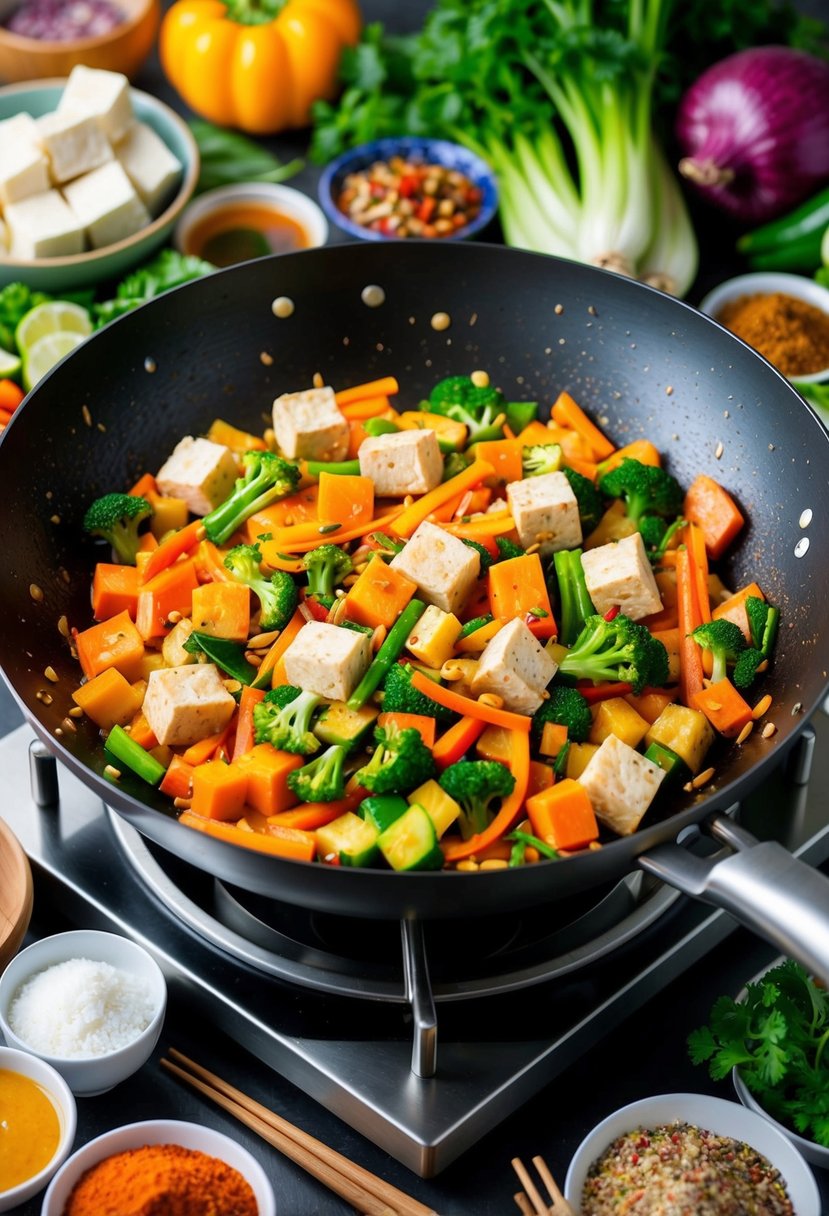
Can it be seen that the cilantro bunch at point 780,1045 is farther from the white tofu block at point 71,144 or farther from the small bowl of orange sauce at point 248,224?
the white tofu block at point 71,144

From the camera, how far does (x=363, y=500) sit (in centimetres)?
275

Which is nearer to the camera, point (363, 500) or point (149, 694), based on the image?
point (149, 694)

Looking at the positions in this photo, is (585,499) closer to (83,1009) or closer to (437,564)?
(437,564)

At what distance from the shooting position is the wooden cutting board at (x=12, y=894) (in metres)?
2.35

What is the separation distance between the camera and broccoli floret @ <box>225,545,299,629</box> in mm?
2520

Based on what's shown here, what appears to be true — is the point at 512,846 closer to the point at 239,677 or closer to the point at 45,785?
the point at 239,677

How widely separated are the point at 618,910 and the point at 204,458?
131 cm

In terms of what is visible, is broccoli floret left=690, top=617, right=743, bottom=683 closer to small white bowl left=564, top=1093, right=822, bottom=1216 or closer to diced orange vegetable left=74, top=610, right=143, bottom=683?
small white bowl left=564, top=1093, right=822, bottom=1216

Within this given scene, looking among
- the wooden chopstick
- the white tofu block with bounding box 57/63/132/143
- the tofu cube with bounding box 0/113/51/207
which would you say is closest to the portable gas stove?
the wooden chopstick

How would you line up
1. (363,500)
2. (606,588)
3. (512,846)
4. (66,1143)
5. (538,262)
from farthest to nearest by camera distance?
(538,262) < (363,500) < (606,588) < (512,846) < (66,1143)

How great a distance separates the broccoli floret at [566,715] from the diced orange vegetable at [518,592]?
17 cm

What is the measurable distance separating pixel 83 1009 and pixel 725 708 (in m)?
1.29

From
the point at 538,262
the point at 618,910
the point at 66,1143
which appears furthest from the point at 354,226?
the point at 66,1143

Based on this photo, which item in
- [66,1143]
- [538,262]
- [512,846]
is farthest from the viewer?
[538,262]
